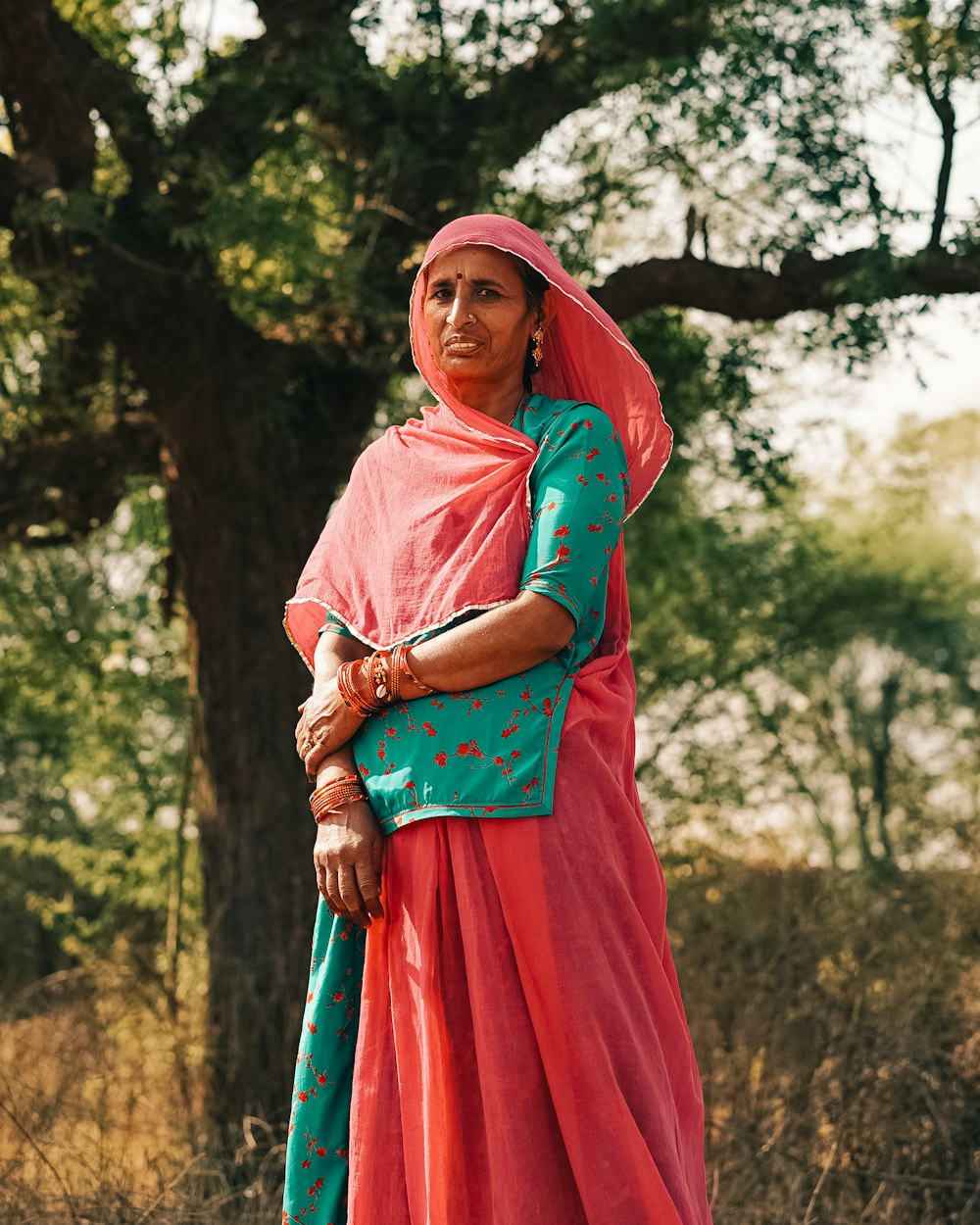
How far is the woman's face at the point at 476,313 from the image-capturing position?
244 cm

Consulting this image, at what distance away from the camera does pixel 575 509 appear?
2258 millimetres

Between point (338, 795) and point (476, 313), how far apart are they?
88cm

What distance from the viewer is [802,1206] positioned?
12.5ft

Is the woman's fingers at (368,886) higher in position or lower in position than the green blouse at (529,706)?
lower

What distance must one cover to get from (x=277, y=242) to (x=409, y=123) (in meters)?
0.76

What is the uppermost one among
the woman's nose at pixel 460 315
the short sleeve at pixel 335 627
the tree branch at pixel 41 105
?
the tree branch at pixel 41 105

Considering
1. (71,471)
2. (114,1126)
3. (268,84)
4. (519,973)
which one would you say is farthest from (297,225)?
(519,973)

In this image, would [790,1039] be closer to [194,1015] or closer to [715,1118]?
[715,1118]

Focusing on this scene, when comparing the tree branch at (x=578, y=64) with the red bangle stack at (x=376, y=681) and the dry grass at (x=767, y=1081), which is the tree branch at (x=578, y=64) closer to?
the dry grass at (x=767, y=1081)

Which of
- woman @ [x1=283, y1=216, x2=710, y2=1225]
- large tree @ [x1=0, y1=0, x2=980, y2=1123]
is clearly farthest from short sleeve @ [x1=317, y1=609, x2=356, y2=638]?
large tree @ [x1=0, y1=0, x2=980, y2=1123]

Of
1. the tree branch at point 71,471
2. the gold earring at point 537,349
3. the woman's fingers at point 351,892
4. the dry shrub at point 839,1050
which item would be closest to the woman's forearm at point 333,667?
the woman's fingers at point 351,892

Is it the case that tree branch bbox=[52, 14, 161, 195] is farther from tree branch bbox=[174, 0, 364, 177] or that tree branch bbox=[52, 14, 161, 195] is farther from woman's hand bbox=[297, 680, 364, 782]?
woman's hand bbox=[297, 680, 364, 782]

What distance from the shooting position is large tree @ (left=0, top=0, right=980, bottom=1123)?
529 cm

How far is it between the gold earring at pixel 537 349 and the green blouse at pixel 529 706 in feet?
0.78
